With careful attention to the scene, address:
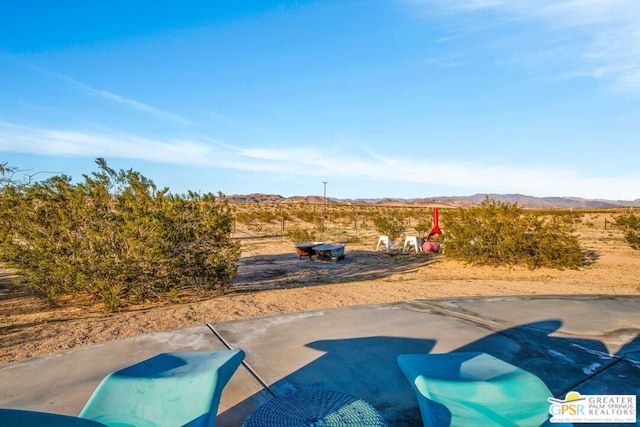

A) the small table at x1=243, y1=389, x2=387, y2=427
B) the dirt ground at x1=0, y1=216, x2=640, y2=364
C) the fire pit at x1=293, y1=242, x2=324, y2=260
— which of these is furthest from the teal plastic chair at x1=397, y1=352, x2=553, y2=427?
the fire pit at x1=293, y1=242, x2=324, y2=260

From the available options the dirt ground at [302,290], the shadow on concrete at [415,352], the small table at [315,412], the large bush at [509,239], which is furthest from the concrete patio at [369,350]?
the large bush at [509,239]

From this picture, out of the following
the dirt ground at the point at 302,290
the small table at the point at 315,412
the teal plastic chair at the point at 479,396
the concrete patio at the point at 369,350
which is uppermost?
the teal plastic chair at the point at 479,396

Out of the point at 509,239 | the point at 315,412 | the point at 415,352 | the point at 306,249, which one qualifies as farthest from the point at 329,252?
the point at 315,412

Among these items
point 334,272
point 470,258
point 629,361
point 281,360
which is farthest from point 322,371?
point 470,258

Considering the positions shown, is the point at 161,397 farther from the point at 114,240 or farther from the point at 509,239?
the point at 509,239

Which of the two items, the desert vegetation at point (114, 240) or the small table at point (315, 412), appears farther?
the desert vegetation at point (114, 240)

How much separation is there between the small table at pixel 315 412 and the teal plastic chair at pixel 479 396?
13.8 inches

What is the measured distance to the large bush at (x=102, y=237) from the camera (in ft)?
25.2

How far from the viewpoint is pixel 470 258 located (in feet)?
47.2

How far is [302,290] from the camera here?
30.8 ft

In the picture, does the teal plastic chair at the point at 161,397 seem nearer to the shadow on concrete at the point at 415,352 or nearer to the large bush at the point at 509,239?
the shadow on concrete at the point at 415,352

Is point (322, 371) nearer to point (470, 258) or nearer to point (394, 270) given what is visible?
point (394, 270)

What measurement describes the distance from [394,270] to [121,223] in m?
8.51

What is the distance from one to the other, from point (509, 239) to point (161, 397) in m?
13.0
